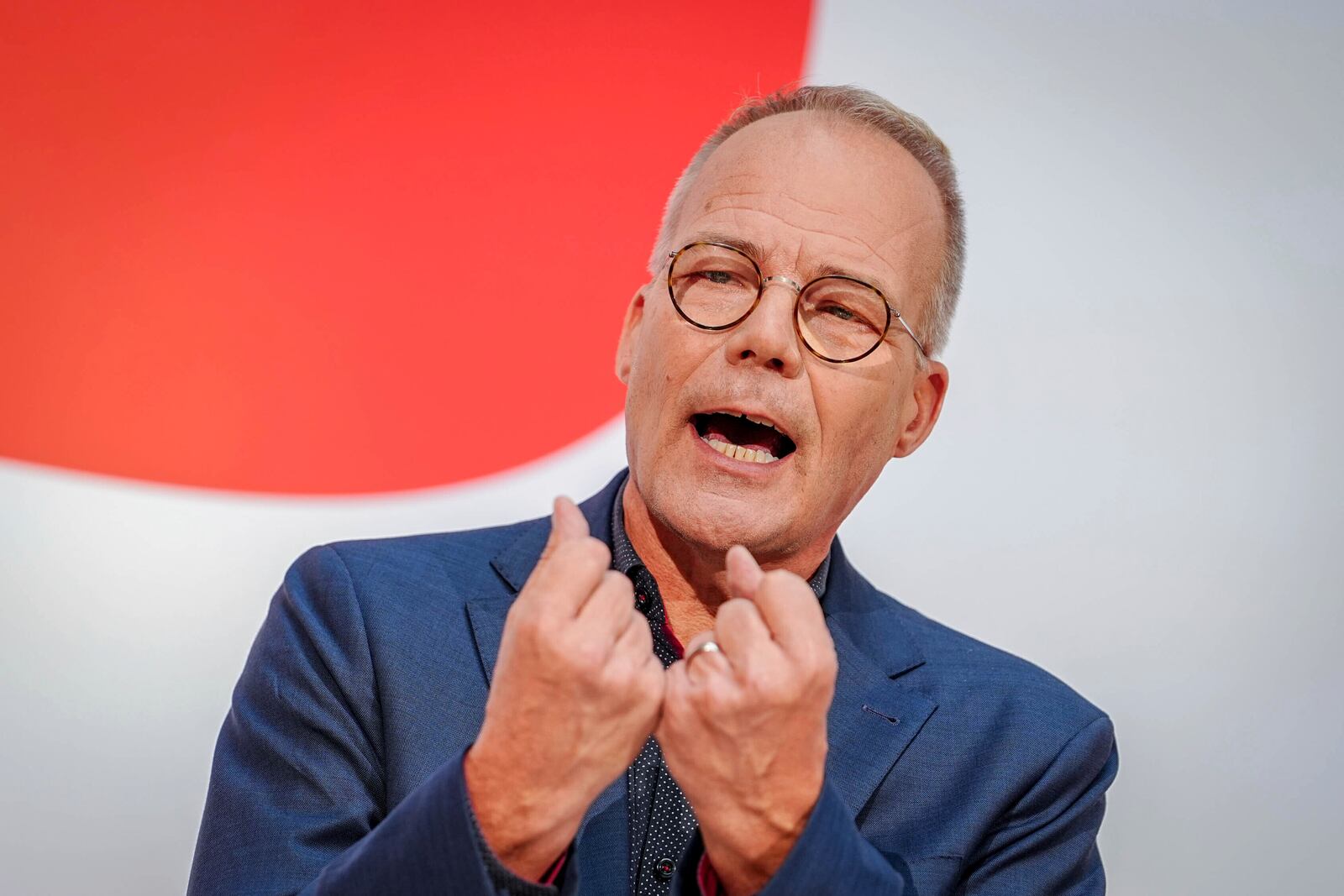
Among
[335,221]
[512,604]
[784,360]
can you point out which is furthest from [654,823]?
[335,221]

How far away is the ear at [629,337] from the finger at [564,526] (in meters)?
0.87

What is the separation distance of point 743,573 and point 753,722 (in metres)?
0.17

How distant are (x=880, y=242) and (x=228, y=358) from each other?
1372 millimetres

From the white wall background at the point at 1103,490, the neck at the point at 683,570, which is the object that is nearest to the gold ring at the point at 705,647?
the neck at the point at 683,570

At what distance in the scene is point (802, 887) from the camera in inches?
54.4

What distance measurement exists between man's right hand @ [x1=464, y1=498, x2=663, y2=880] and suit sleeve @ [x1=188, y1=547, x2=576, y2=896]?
88 mm

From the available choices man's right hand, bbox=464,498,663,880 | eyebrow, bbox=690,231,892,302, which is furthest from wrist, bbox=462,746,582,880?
eyebrow, bbox=690,231,892,302

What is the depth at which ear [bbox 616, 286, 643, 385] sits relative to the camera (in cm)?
231

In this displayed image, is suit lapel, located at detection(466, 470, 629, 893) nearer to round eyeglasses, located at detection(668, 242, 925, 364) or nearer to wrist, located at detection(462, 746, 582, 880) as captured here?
wrist, located at detection(462, 746, 582, 880)

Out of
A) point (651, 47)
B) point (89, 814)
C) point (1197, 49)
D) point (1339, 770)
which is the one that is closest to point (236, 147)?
point (651, 47)

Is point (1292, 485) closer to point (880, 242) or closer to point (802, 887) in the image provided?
point (880, 242)

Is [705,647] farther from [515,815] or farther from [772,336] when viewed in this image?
[772,336]

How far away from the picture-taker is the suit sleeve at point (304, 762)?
1.66m

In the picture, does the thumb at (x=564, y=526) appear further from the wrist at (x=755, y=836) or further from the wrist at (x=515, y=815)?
the wrist at (x=755, y=836)
